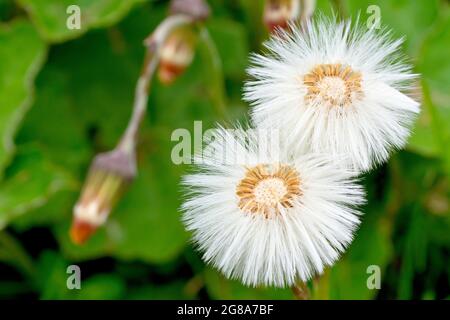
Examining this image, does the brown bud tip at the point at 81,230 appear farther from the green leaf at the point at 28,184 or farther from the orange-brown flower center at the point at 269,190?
the orange-brown flower center at the point at 269,190

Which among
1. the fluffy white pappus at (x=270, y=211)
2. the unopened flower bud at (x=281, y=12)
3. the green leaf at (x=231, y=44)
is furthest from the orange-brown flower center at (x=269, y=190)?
the green leaf at (x=231, y=44)

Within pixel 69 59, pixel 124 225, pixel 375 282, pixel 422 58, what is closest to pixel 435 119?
pixel 422 58

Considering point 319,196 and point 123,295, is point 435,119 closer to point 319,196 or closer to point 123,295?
point 319,196

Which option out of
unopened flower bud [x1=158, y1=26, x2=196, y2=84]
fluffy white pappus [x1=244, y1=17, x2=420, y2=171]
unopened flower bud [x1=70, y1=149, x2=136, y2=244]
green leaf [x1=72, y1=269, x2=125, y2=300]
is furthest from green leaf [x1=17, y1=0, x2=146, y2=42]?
fluffy white pappus [x1=244, y1=17, x2=420, y2=171]

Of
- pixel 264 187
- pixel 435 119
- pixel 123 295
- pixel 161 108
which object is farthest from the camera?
pixel 161 108

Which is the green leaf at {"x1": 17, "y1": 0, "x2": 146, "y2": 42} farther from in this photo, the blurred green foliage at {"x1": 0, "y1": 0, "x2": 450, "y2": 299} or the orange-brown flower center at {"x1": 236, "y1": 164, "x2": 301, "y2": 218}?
the orange-brown flower center at {"x1": 236, "y1": 164, "x2": 301, "y2": 218}
